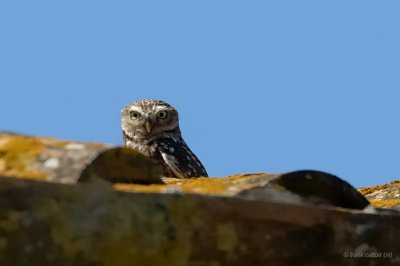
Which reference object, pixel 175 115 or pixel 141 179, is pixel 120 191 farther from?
pixel 175 115

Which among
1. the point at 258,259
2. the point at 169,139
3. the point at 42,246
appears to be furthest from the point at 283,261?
the point at 169,139

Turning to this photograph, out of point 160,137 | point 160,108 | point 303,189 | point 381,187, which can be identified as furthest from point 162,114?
point 303,189

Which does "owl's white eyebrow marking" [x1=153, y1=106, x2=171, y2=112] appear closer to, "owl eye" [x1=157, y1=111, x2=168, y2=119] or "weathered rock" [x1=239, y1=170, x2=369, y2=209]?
"owl eye" [x1=157, y1=111, x2=168, y2=119]

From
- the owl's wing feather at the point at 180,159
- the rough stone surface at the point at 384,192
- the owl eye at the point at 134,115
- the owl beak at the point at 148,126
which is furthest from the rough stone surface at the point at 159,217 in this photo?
the owl eye at the point at 134,115

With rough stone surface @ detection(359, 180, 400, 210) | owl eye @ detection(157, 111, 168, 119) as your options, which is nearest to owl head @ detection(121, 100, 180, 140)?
owl eye @ detection(157, 111, 168, 119)

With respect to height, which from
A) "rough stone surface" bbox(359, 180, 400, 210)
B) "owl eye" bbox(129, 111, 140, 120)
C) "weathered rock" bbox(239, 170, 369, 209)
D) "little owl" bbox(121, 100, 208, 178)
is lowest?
"weathered rock" bbox(239, 170, 369, 209)

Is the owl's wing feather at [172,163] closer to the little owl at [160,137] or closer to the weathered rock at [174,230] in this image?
the little owl at [160,137]
